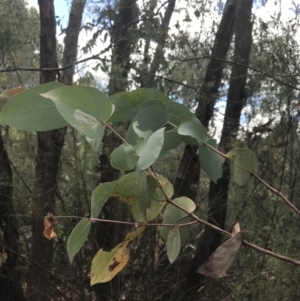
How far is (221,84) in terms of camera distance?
235cm

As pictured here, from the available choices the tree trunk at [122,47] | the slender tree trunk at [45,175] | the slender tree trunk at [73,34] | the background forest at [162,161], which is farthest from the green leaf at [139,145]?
the slender tree trunk at [73,34]

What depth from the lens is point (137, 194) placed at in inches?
13.1

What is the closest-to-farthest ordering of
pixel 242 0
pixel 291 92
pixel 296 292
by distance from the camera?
1. pixel 296 292
2. pixel 291 92
3. pixel 242 0

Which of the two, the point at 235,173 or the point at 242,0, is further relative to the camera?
the point at 242,0

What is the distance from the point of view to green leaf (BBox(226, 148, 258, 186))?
1.20ft

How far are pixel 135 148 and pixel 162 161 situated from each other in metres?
1.72

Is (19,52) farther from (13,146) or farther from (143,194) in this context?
(143,194)

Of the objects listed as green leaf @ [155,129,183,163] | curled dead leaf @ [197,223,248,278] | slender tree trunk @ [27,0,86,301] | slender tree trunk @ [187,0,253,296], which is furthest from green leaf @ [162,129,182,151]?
slender tree trunk @ [187,0,253,296]

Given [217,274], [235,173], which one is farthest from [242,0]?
[217,274]

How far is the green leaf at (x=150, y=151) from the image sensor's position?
0.28 m

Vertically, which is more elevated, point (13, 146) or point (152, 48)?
point (152, 48)

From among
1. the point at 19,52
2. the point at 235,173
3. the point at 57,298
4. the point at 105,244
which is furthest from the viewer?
the point at 19,52

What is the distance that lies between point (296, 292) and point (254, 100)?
3.80 feet

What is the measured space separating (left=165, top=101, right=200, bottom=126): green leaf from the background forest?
1095mm
